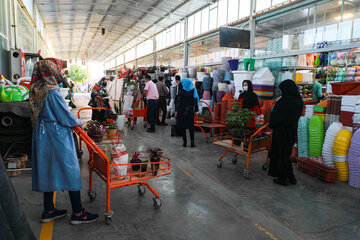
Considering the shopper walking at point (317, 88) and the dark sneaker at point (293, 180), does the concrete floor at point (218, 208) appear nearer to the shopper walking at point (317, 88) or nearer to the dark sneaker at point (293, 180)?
the dark sneaker at point (293, 180)

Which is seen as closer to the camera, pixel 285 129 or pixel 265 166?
pixel 285 129

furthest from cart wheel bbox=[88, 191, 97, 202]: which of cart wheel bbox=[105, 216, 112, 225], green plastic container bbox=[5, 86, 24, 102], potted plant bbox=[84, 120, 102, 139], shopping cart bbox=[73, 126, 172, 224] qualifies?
green plastic container bbox=[5, 86, 24, 102]

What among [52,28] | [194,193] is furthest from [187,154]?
[52,28]

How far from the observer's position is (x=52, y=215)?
8.78 ft

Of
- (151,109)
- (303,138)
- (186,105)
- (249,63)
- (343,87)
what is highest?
(249,63)

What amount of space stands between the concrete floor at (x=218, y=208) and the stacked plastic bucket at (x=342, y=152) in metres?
0.19

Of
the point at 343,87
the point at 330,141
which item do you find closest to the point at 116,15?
the point at 343,87

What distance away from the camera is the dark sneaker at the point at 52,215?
8.63 ft

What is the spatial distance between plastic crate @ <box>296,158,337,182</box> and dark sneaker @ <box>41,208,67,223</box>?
147 inches

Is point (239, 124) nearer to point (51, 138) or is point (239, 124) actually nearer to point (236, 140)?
point (236, 140)

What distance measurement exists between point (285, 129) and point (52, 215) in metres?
3.22

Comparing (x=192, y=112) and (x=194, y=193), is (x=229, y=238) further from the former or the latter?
(x=192, y=112)

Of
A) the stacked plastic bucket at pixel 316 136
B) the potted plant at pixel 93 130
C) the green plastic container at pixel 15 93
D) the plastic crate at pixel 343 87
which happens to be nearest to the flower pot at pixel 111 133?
the potted plant at pixel 93 130

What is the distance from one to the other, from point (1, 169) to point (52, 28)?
21398 millimetres
